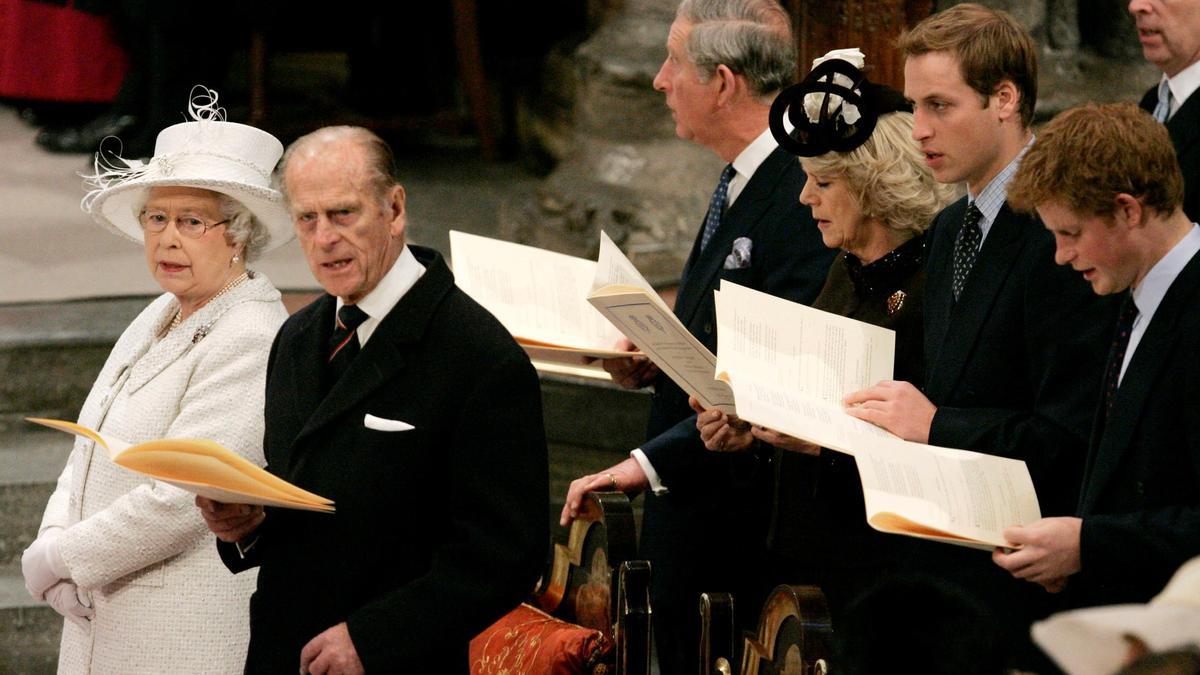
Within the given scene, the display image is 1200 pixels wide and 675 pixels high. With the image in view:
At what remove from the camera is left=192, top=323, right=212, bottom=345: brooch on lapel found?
3.11 meters

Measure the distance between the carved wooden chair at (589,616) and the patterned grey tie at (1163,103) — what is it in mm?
1715

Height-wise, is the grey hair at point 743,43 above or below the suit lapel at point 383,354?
above

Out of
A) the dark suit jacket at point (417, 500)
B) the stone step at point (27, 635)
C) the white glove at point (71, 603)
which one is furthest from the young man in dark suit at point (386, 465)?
the stone step at point (27, 635)

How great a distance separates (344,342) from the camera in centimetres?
276

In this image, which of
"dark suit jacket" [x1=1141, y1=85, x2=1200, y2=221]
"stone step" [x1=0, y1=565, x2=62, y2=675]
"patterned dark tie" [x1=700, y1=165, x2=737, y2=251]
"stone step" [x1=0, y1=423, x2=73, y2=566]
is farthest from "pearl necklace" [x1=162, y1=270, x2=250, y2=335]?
"dark suit jacket" [x1=1141, y1=85, x2=1200, y2=221]

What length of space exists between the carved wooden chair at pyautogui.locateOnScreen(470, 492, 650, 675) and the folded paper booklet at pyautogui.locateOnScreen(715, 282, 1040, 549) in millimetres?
455

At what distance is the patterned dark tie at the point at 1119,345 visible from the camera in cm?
236

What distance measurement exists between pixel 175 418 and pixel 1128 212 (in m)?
1.76

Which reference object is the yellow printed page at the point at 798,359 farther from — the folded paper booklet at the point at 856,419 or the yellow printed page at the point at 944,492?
the yellow printed page at the point at 944,492

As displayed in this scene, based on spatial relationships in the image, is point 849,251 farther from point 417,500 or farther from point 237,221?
point 237,221

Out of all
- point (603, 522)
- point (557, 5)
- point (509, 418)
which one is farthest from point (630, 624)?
point (557, 5)

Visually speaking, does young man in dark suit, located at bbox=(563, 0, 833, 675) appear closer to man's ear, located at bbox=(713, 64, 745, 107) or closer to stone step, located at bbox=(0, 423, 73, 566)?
man's ear, located at bbox=(713, 64, 745, 107)

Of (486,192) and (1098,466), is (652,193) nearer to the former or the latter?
(486,192)

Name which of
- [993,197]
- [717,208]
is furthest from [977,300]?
[717,208]
